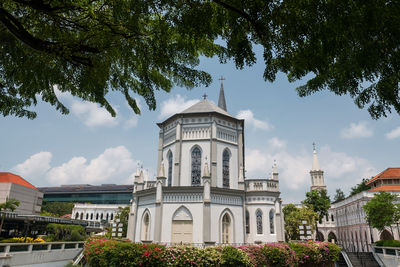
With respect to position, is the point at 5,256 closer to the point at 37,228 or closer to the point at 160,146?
the point at 160,146

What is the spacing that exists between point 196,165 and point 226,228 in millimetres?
7062

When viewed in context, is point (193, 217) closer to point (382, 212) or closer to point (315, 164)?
point (382, 212)

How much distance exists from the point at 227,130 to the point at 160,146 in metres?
7.87

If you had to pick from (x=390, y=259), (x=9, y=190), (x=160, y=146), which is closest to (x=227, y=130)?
(x=160, y=146)

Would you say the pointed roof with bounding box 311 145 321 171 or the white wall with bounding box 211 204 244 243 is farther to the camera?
the pointed roof with bounding box 311 145 321 171

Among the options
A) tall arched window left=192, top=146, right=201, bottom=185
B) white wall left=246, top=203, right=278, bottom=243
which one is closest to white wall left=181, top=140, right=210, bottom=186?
tall arched window left=192, top=146, right=201, bottom=185

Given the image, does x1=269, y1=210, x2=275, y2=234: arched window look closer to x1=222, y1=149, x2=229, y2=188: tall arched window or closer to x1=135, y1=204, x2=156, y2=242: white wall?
x1=222, y1=149, x2=229, y2=188: tall arched window

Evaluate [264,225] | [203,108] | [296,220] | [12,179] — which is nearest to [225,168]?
[264,225]

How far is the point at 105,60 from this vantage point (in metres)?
5.02

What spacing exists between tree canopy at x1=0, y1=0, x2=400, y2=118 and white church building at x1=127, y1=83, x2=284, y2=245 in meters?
18.8

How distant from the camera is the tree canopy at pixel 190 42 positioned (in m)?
3.67

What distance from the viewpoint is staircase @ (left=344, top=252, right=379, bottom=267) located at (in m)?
25.9

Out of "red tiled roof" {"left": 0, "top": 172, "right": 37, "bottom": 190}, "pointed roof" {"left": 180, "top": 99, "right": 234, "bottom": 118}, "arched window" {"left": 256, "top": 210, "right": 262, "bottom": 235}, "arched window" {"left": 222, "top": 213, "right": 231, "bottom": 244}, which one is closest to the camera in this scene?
"arched window" {"left": 222, "top": 213, "right": 231, "bottom": 244}

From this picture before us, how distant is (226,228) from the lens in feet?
82.0
